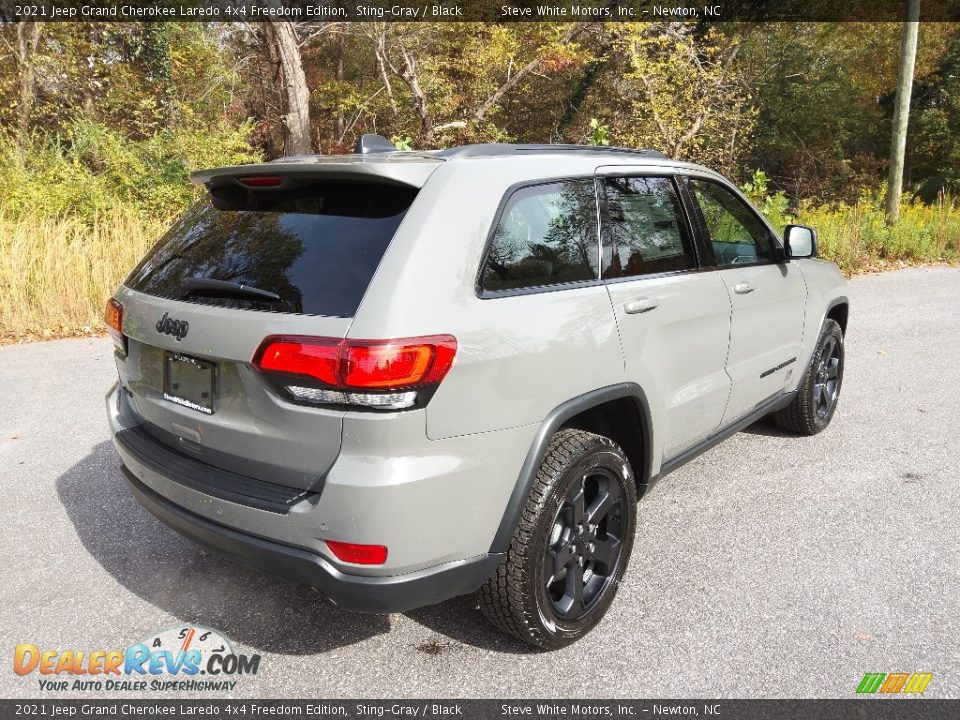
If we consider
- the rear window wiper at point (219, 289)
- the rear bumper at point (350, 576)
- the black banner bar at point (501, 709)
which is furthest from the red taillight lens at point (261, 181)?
the black banner bar at point (501, 709)

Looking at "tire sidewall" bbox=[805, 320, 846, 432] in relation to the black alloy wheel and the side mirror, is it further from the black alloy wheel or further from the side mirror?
the black alloy wheel

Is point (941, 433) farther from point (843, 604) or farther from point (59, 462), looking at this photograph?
point (59, 462)

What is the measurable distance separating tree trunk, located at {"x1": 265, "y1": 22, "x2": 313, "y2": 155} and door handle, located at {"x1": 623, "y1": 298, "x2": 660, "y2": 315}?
38.4 ft

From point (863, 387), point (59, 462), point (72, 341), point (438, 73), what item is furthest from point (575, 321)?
point (438, 73)

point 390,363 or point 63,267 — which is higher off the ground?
point 390,363

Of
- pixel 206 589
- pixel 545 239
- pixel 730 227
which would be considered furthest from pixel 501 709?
pixel 730 227

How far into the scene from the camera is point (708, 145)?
20516 millimetres

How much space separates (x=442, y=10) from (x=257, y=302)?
78.5 ft

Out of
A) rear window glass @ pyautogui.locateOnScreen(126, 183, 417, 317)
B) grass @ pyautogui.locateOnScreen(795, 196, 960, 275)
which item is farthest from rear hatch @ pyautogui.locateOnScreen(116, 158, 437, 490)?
grass @ pyautogui.locateOnScreen(795, 196, 960, 275)

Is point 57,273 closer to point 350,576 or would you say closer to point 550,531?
point 350,576

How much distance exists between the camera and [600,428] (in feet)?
9.41

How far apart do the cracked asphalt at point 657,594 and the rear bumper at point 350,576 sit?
0.50ft

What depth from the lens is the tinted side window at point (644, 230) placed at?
2.84 meters

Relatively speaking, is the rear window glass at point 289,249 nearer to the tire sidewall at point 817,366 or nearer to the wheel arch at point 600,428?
the wheel arch at point 600,428
